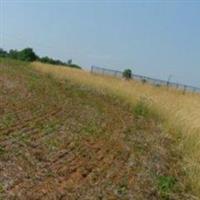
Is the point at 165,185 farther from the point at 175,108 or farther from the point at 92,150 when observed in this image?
the point at 175,108

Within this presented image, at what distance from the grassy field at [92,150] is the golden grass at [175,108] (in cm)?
5

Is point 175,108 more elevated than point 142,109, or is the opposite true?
point 175,108

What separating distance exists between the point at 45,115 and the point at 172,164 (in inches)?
203

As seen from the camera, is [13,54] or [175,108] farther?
[13,54]

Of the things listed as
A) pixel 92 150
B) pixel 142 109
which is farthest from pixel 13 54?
pixel 92 150

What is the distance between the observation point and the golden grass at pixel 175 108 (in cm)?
1321

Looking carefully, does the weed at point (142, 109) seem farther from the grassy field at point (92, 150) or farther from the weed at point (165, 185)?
the weed at point (165, 185)

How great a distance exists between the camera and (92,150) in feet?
42.4

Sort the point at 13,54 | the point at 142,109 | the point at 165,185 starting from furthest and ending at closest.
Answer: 1. the point at 13,54
2. the point at 142,109
3. the point at 165,185

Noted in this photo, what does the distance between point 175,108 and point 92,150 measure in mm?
10352

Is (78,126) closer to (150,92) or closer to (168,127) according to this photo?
(168,127)

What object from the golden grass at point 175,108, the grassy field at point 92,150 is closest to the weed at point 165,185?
the grassy field at point 92,150

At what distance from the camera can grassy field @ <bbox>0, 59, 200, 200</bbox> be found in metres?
9.62

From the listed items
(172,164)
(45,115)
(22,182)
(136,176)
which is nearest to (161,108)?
(45,115)
